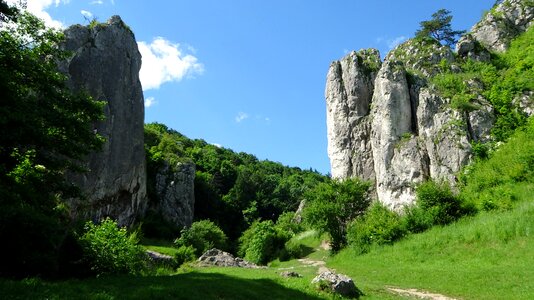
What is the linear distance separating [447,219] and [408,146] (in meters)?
15.0

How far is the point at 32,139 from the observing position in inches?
610

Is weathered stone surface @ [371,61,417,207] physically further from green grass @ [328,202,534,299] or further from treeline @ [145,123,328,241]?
treeline @ [145,123,328,241]

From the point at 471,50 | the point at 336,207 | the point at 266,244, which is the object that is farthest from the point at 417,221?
the point at 471,50

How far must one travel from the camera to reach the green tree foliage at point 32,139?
13.4 meters

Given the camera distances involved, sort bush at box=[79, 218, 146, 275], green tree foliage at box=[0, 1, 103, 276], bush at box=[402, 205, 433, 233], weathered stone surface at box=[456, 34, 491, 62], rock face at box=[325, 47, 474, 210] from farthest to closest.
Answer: weathered stone surface at box=[456, 34, 491, 62], rock face at box=[325, 47, 474, 210], bush at box=[402, 205, 433, 233], bush at box=[79, 218, 146, 275], green tree foliage at box=[0, 1, 103, 276]

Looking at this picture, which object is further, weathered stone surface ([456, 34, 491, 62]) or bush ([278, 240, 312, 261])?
weathered stone surface ([456, 34, 491, 62])

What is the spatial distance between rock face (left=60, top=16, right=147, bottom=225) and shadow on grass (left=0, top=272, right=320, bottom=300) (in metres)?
→ 28.7

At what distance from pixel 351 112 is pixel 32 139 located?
46.8 m

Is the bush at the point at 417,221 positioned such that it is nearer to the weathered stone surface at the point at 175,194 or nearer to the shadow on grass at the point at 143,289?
the shadow on grass at the point at 143,289

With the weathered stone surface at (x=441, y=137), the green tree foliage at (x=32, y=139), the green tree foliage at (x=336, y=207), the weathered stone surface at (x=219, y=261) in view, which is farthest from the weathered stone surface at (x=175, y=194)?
the green tree foliage at (x=32, y=139)

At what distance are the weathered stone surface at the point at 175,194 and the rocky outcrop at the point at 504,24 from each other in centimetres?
4804

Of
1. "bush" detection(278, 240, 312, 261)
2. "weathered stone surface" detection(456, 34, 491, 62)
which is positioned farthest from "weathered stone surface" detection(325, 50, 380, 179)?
"bush" detection(278, 240, 312, 261)

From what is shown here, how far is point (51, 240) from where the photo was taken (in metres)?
13.8

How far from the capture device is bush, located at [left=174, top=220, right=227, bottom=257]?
45.0m
